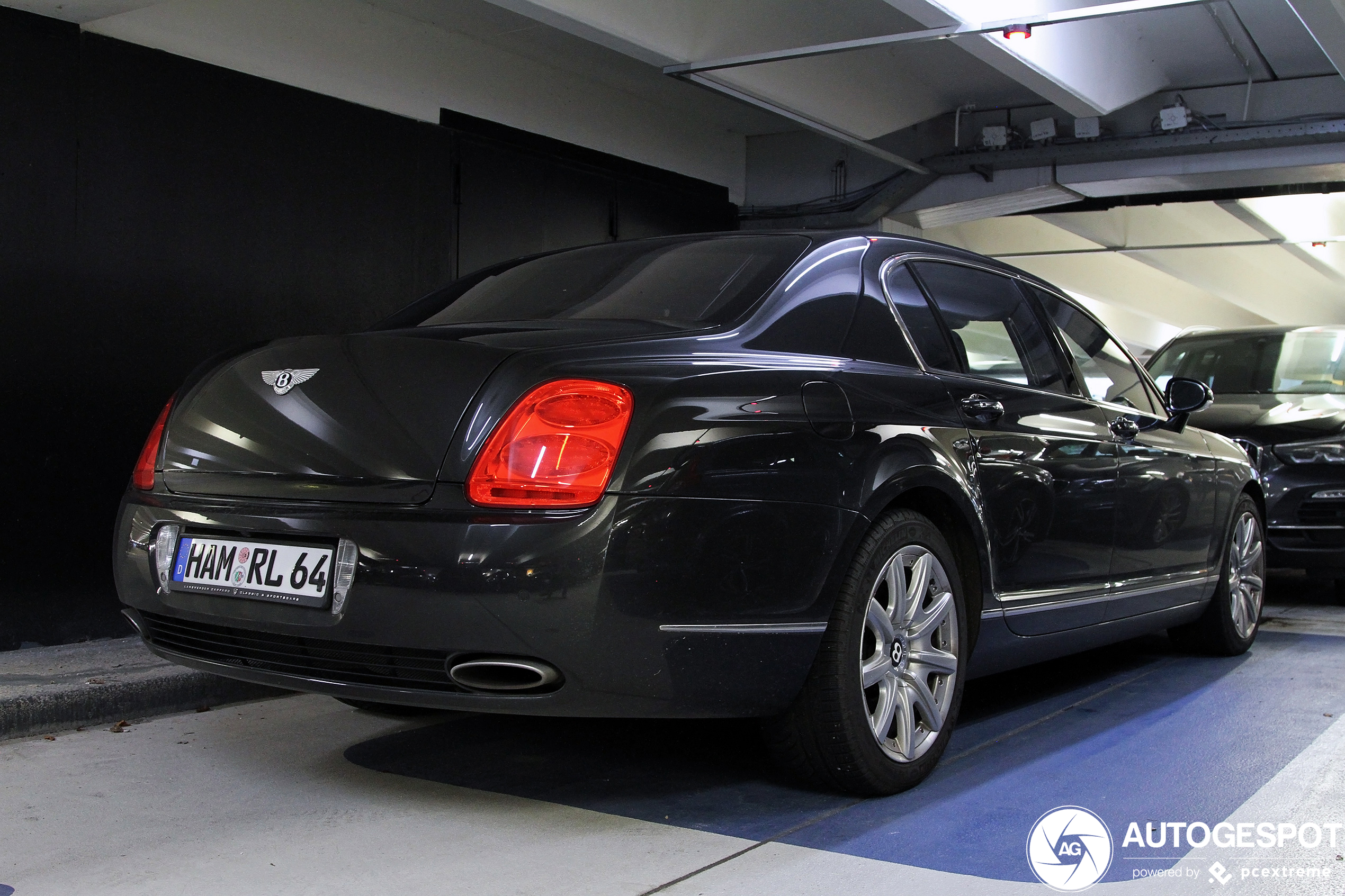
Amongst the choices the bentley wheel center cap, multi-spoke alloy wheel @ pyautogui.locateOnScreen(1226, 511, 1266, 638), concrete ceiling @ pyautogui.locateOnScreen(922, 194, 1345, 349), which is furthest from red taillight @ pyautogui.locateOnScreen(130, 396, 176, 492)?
concrete ceiling @ pyautogui.locateOnScreen(922, 194, 1345, 349)

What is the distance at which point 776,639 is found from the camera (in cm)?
277

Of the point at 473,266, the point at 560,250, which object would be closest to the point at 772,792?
the point at 560,250

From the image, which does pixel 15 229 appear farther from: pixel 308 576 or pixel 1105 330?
pixel 1105 330

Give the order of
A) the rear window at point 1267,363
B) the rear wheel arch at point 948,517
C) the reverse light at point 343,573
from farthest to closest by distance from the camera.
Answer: the rear window at point 1267,363, the rear wheel arch at point 948,517, the reverse light at point 343,573

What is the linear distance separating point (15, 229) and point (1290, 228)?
1253 cm

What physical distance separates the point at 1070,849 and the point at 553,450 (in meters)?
1.44

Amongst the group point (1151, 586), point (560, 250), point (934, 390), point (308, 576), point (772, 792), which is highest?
point (560, 250)

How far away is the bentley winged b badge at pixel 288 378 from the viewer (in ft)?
9.42

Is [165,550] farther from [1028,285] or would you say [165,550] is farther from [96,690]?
[1028,285]

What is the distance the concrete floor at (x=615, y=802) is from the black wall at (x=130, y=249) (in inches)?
55.1

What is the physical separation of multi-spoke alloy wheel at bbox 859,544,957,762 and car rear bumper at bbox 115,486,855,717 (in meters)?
0.27

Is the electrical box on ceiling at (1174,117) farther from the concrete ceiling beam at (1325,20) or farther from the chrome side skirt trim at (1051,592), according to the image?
the chrome side skirt trim at (1051,592)

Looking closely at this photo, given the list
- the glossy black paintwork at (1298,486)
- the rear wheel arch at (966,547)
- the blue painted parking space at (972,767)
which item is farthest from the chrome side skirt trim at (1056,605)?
the glossy black paintwork at (1298,486)

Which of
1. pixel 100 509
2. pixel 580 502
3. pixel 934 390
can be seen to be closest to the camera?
pixel 580 502
